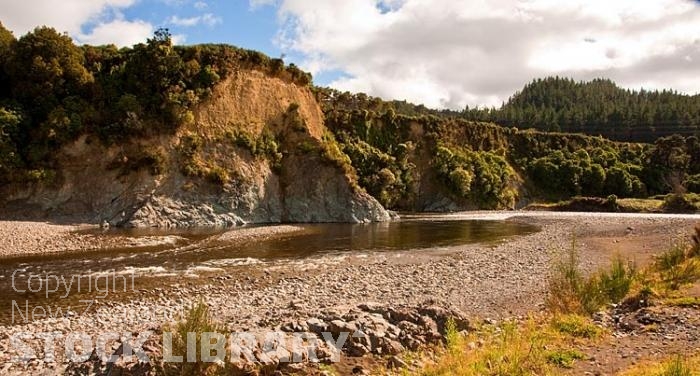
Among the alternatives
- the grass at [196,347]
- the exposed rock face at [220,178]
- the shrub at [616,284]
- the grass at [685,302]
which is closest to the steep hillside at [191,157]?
the exposed rock face at [220,178]

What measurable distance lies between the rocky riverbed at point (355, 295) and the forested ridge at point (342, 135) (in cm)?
→ 2811

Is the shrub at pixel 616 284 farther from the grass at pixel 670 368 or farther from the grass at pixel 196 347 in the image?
the grass at pixel 196 347

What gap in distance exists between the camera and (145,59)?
47.7 meters

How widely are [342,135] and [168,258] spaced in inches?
1819

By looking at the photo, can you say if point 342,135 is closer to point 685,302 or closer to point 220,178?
point 220,178

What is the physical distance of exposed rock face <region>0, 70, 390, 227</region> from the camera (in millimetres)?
41500

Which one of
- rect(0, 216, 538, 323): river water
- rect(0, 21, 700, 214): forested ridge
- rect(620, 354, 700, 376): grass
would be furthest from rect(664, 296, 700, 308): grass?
rect(0, 21, 700, 214): forested ridge

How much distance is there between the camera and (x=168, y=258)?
2517cm

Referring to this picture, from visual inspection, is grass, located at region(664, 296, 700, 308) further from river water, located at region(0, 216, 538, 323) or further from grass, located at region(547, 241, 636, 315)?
river water, located at region(0, 216, 538, 323)

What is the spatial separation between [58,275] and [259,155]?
109 ft

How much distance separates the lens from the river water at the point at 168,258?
17.6 meters

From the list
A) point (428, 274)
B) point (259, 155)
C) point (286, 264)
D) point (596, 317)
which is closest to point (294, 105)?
point (259, 155)

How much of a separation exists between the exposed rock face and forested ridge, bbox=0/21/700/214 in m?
0.90

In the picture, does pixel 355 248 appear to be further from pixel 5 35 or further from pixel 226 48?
pixel 5 35
